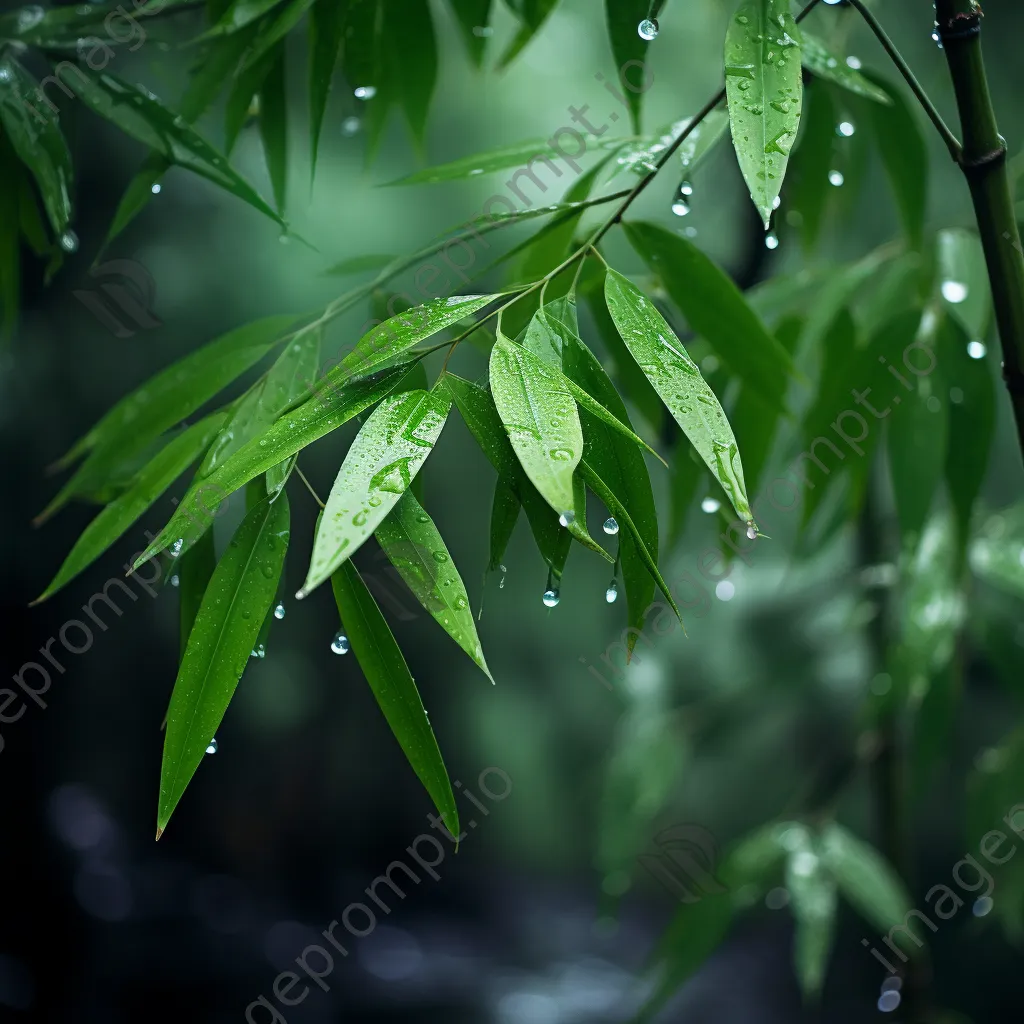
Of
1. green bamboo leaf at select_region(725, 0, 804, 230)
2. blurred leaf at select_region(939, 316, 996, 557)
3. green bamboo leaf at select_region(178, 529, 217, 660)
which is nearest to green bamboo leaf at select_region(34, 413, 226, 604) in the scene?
green bamboo leaf at select_region(178, 529, 217, 660)

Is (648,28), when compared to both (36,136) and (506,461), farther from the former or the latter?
(36,136)

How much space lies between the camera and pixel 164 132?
0.46m

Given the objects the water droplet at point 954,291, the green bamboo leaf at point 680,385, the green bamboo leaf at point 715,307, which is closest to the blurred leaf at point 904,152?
the water droplet at point 954,291

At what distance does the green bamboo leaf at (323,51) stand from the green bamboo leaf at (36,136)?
131 millimetres

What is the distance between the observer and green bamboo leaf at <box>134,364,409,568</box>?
299 mm

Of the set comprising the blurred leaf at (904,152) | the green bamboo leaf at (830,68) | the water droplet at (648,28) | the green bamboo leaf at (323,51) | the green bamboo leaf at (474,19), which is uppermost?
the green bamboo leaf at (474,19)

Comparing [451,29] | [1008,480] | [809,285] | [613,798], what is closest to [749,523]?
[809,285]

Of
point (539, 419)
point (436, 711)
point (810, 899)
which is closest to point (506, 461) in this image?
point (539, 419)

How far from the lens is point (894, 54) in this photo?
1.19ft

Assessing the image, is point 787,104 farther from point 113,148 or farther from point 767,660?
point 113,148

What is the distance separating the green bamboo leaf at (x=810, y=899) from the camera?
→ 2.64 ft

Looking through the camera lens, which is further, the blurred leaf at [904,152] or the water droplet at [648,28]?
the blurred leaf at [904,152]

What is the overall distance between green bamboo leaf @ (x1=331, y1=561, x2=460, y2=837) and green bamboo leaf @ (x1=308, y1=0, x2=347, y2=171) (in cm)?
21

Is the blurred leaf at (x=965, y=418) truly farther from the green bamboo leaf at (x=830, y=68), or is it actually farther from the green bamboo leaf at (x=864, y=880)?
the green bamboo leaf at (x=864, y=880)
